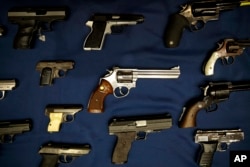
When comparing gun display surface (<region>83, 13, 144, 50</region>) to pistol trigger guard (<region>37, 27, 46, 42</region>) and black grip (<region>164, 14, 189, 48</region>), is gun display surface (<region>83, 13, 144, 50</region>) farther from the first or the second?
pistol trigger guard (<region>37, 27, 46, 42</region>)

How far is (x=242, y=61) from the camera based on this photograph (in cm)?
270

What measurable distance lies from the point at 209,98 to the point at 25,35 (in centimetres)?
162

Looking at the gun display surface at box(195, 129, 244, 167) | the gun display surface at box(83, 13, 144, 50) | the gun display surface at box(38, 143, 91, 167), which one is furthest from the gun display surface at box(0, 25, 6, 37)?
the gun display surface at box(195, 129, 244, 167)

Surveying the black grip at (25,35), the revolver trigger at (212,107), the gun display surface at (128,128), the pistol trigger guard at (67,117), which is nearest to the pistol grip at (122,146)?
the gun display surface at (128,128)

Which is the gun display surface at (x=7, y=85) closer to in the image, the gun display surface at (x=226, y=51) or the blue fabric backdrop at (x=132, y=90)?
the blue fabric backdrop at (x=132, y=90)

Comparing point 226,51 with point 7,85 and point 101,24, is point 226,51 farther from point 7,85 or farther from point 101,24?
point 7,85

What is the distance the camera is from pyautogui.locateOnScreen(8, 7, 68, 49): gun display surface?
256cm

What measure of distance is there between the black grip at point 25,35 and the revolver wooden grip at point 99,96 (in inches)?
26.8

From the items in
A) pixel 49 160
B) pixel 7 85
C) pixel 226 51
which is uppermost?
pixel 226 51

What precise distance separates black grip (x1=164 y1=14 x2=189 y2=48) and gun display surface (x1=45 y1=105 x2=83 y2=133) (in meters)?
0.95

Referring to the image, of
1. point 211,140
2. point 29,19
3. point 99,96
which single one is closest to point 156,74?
point 99,96

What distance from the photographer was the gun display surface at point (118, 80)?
8.34 ft

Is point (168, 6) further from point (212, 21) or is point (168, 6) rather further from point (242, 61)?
point (242, 61)

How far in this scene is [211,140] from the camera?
8.52 feet
